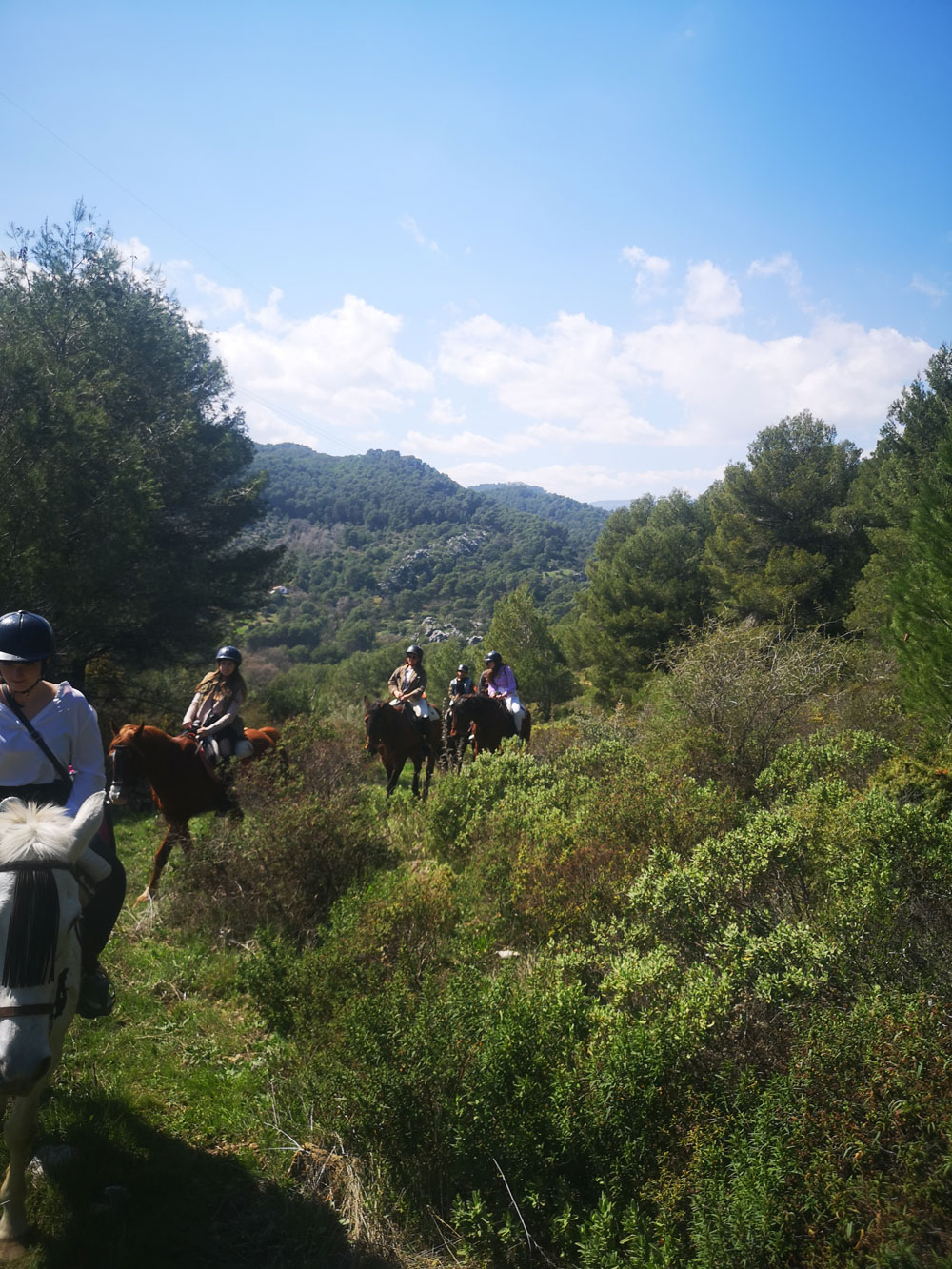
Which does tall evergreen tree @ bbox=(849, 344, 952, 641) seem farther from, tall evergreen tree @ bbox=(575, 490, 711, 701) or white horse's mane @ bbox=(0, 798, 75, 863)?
white horse's mane @ bbox=(0, 798, 75, 863)

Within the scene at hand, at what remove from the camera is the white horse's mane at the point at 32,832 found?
8.34ft

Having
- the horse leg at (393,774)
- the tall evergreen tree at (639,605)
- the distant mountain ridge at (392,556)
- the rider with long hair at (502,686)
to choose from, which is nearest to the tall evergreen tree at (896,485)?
the tall evergreen tree at (639,605)

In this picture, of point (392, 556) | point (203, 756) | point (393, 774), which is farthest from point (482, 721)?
point (392, 556)

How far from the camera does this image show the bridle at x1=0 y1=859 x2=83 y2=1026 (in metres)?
2.32

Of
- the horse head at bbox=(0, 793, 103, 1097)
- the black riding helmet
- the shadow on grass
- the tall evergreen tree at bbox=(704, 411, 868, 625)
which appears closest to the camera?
the horse head at bbox=(0, 793, 103, 1097)

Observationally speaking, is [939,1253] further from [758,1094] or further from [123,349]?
[123,349]

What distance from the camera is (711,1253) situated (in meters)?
2.07

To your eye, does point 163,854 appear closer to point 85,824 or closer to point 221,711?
point 221,711

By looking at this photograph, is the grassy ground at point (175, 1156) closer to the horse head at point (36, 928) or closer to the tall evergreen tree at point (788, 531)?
the horse head at point (36, 928)

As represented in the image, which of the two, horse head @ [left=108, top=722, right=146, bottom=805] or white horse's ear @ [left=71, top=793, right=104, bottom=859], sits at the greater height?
white horse's ear @ [left=71, top=793, right=104, bottom=859]

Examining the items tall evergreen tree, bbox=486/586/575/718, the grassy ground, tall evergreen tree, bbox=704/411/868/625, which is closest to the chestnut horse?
the grassy ground

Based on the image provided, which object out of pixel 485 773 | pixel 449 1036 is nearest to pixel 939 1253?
pixel 449 1036

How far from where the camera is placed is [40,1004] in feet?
7.83

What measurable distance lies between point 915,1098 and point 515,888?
9.71 feet
